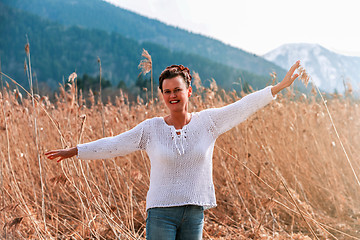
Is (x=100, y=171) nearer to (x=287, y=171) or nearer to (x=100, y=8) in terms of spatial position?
(x=287, y=171)

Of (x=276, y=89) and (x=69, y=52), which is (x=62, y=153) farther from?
(x=69, y=52)

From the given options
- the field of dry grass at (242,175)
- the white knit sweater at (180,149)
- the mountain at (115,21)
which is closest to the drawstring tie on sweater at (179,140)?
the white knit sweater at (180,149)

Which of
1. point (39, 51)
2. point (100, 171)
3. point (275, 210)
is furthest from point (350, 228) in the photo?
point (39, 51)

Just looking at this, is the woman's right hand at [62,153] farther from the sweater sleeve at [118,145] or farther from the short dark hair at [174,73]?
the short dark hair at [174,73]

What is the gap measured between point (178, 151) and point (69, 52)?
79456mm

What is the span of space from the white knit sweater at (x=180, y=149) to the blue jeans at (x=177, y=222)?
0.11ft

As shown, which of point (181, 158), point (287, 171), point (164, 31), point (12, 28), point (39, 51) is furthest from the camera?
point (164, 31)

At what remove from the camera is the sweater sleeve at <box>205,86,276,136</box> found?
1.77 m

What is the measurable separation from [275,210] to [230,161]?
1.90 ft

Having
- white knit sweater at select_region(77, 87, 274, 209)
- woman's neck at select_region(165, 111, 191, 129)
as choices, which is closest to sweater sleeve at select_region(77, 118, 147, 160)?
white knit sweater at select_region(77, 87, 274, 209)

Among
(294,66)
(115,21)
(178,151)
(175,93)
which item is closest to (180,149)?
(178,151)

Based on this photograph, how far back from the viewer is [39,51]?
73.6m

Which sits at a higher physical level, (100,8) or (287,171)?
(100,8)

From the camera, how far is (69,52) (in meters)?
76.4
